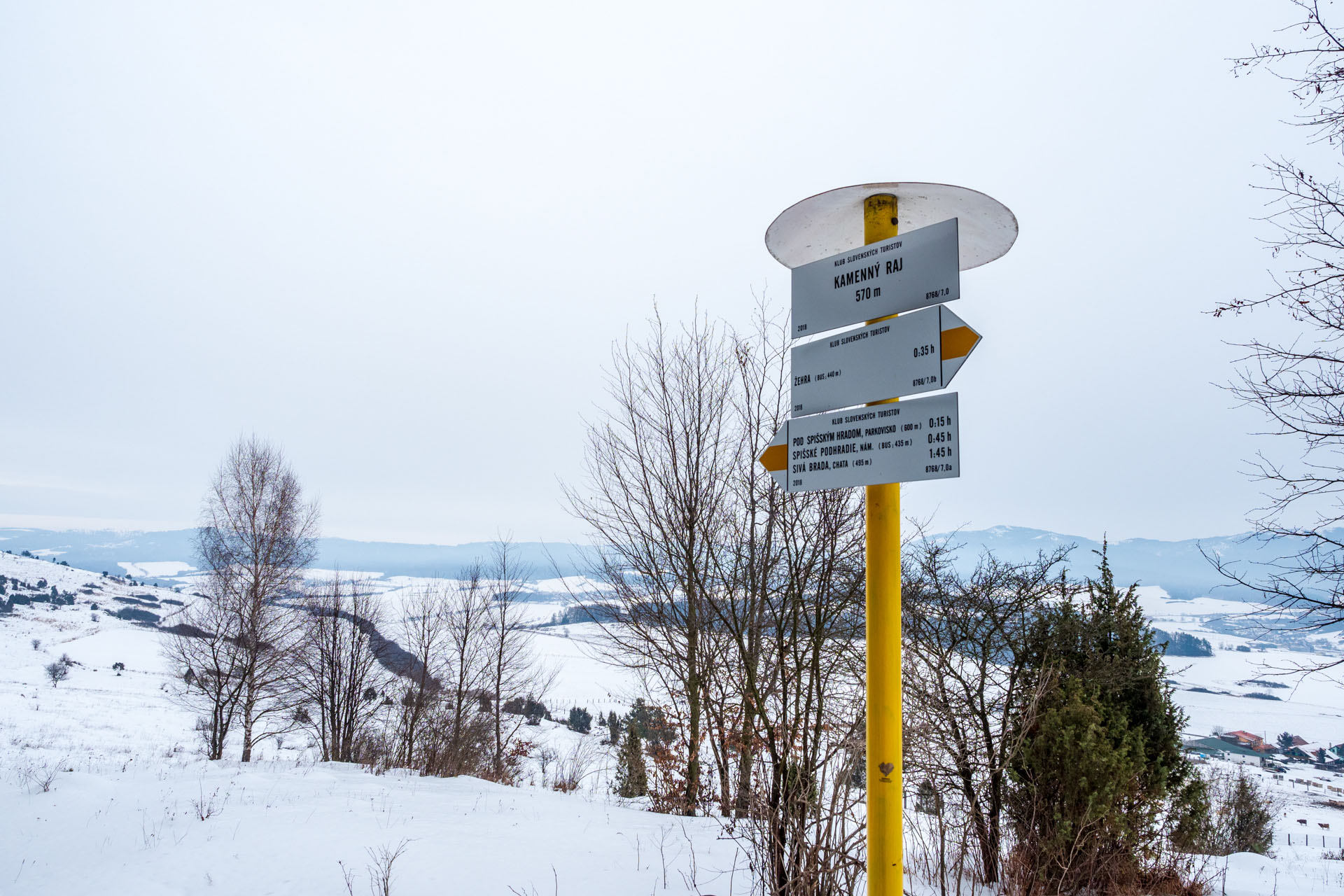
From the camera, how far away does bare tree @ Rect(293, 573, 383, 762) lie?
27.3m

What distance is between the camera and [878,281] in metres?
2.06

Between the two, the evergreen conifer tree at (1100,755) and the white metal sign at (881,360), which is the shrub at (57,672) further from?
the white metal sign at (881,360)

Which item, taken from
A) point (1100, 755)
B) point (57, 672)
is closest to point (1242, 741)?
point (1100, 755)

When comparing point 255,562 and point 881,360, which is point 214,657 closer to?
point 255,562

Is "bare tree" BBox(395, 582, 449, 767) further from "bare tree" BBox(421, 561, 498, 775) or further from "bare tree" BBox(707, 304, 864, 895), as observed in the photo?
"bare tree" BBox(707, 304, 864, 895)

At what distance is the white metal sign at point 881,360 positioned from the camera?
1854mm

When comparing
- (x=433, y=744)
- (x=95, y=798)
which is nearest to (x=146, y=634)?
(x=433, y=744)

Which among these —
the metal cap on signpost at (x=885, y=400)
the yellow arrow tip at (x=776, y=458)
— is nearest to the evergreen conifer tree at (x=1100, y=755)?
the metal cap on signpost at (x=885, y=400)

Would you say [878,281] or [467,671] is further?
[467,671]

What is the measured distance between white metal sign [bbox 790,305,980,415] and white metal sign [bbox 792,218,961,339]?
0.05 metres

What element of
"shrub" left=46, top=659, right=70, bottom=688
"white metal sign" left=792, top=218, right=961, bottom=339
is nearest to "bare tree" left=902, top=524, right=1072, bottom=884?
"white metal sign" left=792, top=218, right=961, bottom=339

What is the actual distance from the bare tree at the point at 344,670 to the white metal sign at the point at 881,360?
2794 centimetres

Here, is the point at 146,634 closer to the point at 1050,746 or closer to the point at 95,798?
the point at 95,798

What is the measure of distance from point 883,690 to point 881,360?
102 cm
